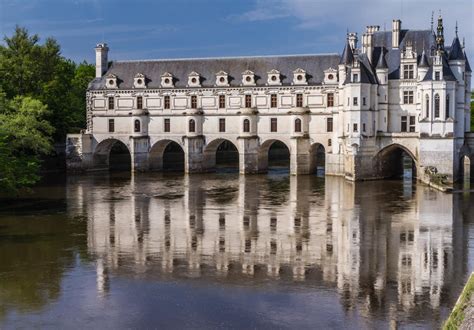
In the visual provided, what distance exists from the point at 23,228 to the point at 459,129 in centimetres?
3214

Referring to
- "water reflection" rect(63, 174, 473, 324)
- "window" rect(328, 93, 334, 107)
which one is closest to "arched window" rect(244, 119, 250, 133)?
"window" rect(328, 93, 334, 107)

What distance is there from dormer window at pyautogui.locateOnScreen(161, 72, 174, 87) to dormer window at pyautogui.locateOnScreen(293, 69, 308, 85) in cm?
1153

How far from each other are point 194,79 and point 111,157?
14.6 m

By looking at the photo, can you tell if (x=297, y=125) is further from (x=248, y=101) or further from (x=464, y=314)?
(x=464, y=314)

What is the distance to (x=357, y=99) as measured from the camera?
162 feet

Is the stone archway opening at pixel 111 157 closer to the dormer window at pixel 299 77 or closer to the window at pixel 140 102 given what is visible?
the window at pixel 140 102

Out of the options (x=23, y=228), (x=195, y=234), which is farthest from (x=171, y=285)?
(x=23, y=228)

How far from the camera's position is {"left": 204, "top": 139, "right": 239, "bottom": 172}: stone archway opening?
59.5 metres

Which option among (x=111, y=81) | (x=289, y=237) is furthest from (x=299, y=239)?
(x=111, y=81)

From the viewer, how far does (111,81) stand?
2402 inches

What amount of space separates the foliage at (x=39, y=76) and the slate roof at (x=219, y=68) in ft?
14.2

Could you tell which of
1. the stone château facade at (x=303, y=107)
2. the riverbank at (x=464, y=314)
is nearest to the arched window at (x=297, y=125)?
the stone château facade at (x=303, y=107)

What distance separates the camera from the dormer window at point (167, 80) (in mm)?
59406

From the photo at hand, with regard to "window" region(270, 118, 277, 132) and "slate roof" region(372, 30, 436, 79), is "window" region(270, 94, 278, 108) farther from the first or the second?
"slate roof" region(372, 30, 436, 79)
